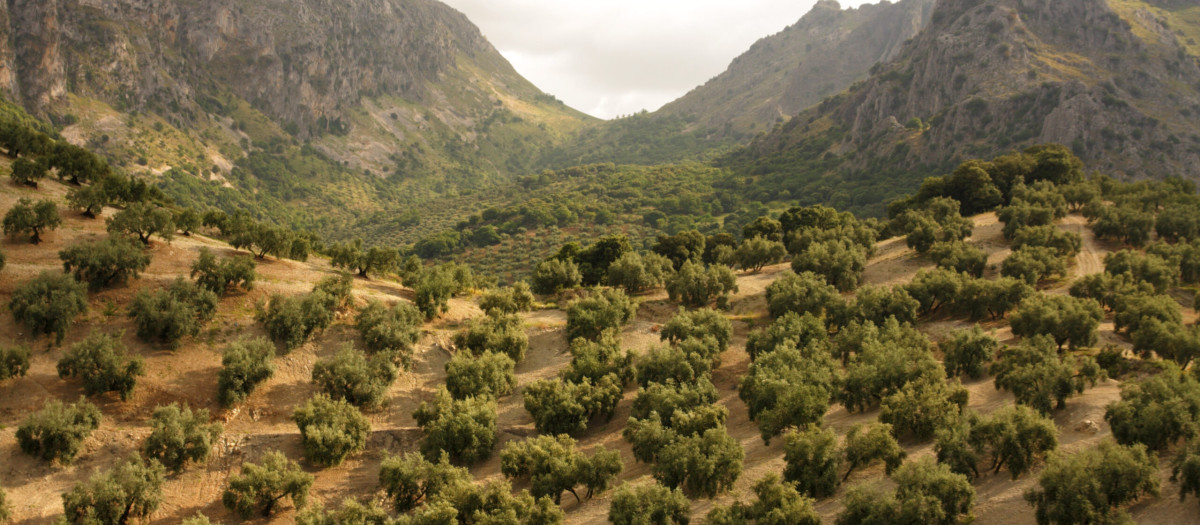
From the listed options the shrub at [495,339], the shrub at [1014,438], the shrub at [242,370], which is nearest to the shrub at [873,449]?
the shrub at [1014,438]

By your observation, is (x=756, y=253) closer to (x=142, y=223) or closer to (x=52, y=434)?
(x=142, y=223)

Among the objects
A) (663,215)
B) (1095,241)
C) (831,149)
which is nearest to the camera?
(1095,241)

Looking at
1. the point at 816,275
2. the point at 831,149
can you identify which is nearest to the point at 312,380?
the point at 816,275

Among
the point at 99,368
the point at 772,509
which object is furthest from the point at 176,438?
the point at 772,509

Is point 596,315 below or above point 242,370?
below

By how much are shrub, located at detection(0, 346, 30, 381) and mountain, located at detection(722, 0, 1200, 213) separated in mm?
142722

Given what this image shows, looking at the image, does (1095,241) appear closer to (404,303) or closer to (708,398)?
(708,398)

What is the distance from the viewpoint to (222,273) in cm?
5103

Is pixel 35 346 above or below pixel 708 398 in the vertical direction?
above

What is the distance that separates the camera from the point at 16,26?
174 meters

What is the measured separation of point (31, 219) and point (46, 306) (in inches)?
487

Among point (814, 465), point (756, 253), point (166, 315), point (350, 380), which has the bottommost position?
point (814, 465)

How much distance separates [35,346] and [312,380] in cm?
1661

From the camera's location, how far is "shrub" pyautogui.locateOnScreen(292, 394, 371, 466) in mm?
39625
